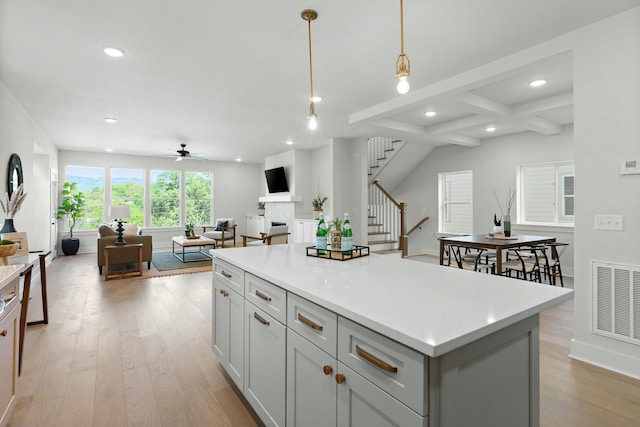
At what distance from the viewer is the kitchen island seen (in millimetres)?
937

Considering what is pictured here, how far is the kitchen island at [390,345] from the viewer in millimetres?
937

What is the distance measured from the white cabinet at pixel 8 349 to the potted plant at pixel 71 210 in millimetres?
7208

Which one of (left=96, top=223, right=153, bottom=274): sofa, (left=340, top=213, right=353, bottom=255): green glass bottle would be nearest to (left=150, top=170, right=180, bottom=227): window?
(left=96, top=223, right=153, bottom=274): sofa

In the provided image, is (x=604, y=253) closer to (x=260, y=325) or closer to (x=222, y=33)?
(x=260, y=325)

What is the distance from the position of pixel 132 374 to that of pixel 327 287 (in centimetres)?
189

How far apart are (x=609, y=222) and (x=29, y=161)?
23.0 ft

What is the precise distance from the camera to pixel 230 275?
219 centimetres

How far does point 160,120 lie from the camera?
17.5 ft

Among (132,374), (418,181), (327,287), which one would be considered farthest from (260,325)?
(418,181)

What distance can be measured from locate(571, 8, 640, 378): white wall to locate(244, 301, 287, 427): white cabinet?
7.89 ft

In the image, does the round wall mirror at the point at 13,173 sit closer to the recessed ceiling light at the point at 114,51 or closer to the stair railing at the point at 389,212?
the recessed ceiling light at the point at 114,51

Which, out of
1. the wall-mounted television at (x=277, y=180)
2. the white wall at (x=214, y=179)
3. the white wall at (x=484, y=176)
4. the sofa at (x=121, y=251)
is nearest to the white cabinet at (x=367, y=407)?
the sofa at (x=121, y=251)

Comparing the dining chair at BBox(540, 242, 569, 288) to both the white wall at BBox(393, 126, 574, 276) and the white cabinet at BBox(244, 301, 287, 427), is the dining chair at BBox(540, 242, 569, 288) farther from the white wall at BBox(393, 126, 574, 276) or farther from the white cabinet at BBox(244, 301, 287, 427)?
the white cabinet at BBox(244, 301, 287, 427)

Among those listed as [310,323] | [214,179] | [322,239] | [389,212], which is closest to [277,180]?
[214,179]
